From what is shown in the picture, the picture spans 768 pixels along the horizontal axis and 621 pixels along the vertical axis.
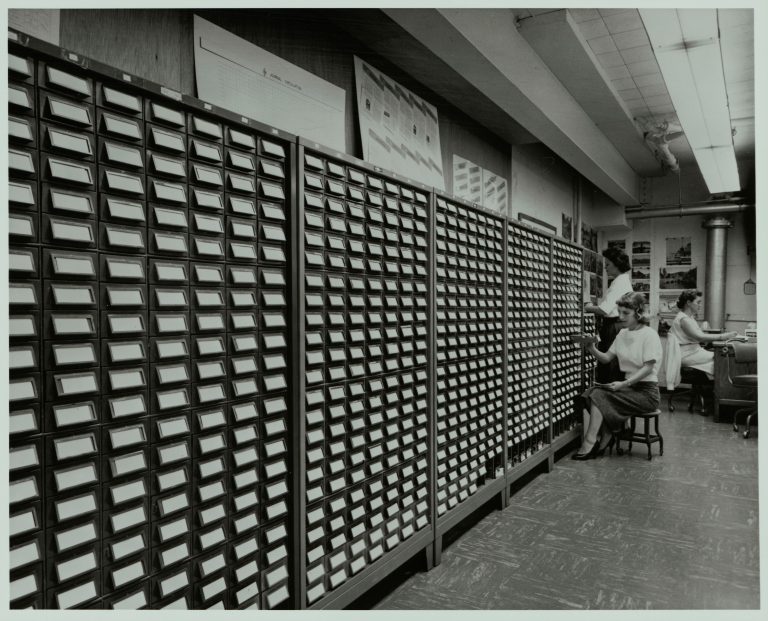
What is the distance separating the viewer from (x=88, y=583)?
1.25 m

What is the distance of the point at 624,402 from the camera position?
4492 millimetres

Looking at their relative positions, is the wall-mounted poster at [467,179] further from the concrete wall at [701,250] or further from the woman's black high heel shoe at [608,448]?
the concrete wall at [701,250]

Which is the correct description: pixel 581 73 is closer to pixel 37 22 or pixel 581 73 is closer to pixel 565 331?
pixel 565 331

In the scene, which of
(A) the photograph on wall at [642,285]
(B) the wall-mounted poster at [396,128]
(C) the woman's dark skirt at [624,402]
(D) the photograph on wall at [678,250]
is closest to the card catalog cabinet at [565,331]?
(C) the woman's dark skirt at [624,402]

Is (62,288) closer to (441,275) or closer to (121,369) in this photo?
(121,369)

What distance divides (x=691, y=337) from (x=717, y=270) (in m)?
1.76

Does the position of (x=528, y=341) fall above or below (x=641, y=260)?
below

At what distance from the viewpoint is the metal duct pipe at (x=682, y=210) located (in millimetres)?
7551

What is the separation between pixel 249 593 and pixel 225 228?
112 centimetres

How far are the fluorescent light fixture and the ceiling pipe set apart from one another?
8.65 ft

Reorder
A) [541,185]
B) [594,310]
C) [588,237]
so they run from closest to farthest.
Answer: [594,310]
[541,185]
[588,237]

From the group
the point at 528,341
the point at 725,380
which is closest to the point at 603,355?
the point at 528,341

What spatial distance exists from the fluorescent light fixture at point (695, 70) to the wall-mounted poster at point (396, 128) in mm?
1357

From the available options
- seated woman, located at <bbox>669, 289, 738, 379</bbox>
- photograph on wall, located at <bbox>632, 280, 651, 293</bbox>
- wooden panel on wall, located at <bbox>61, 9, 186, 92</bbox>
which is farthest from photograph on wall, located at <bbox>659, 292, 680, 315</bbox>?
wooden panel on wall, located at <bbox>61, 9, 186, 92</bbox>
